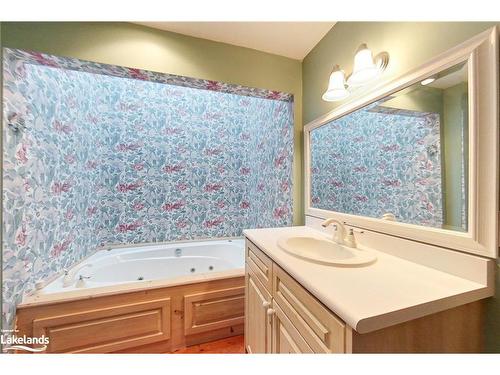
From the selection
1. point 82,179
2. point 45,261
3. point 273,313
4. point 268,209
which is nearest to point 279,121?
point 268,209

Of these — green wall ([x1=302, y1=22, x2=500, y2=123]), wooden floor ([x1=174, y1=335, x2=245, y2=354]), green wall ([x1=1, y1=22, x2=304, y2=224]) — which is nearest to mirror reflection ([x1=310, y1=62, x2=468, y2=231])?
green wall ([x1=302, y1=22, x2=500, y2=123])

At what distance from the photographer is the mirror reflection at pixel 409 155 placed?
79cm

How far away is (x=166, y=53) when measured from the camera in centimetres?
147

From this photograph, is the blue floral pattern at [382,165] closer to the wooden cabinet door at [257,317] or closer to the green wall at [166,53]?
the green wall at [166,53]

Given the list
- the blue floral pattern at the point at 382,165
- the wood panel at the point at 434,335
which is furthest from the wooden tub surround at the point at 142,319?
the wood panel at the point at 434,335

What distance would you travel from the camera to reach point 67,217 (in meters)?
1.82

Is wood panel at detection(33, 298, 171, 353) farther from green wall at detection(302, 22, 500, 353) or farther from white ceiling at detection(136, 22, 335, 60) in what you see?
white ceiling at detection(136, 22, 335, 60)

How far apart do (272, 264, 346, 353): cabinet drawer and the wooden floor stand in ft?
3.10

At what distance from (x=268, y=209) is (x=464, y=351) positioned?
1.83m

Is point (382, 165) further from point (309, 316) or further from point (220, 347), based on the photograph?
point (220, 347)

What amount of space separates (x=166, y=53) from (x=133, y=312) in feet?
5.97

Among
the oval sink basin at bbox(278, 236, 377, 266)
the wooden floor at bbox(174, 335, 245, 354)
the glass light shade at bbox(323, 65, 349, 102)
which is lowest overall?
the wooden floor at bbox(174, 335, 245, 354)

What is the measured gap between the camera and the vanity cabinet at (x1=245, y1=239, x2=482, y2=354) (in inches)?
22.1
